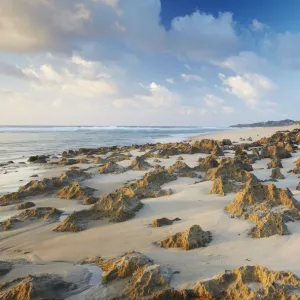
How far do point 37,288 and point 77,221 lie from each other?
279 centimetres

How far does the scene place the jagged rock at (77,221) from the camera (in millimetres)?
5809

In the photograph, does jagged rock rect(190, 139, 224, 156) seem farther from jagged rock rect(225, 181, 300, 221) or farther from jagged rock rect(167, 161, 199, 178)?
jagged rock rect(225, 181, 300, 221)

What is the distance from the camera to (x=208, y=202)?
6621 mm

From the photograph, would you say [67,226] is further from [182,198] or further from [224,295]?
[224,295]

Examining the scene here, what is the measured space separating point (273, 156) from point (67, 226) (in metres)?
10.2

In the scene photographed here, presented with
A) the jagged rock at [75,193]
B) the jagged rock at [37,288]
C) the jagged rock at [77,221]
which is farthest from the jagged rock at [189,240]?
the jagged rock at [75,193]

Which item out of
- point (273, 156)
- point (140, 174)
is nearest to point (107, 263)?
point (140, 174)

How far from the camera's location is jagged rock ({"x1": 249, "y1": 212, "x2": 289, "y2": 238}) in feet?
15.0

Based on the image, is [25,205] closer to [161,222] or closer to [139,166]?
[161,222]

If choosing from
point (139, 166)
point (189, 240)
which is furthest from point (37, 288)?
point (139, 166)

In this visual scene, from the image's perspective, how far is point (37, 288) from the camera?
10.7ft

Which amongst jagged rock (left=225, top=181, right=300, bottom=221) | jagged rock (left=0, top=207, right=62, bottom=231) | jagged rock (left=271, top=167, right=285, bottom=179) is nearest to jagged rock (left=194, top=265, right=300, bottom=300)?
jagged rock (left=225, top=181, right=300, bottom=221)

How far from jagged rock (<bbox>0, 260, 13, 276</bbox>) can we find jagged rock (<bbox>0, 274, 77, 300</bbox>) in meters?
0.53

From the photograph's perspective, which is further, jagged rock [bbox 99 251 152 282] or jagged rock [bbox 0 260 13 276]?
jagged rock [bbox 0 260 13 276]
